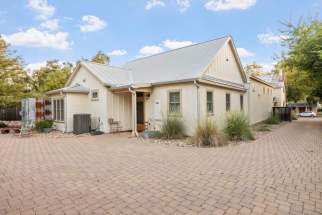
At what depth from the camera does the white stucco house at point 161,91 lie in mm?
11141

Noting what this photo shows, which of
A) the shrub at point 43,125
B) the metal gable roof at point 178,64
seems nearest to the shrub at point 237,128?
the metal gable roof at point 178,64

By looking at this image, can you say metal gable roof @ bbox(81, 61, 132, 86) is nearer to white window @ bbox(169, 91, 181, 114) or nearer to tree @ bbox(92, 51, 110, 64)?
white window @ bbox(169, 91, 181, 114)

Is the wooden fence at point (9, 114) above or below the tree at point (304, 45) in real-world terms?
below

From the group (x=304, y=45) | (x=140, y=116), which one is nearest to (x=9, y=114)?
(x=140, y=116)

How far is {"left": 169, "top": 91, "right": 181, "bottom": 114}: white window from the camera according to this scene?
11406mm

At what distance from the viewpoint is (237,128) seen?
32.5 feet

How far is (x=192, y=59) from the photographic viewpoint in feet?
42.7

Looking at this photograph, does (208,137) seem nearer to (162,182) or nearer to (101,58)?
(162,182)

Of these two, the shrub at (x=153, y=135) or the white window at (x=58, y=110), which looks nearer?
the shrub at (x=153, y=135)

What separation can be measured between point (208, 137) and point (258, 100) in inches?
510

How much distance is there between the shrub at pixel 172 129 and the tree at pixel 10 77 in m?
12.2

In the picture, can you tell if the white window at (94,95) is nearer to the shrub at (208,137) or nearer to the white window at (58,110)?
the white window at (58,110)

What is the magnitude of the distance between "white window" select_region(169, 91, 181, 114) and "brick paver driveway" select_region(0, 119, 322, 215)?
420 centimetres

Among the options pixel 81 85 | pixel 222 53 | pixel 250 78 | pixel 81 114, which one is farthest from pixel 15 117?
pixel 250 78
